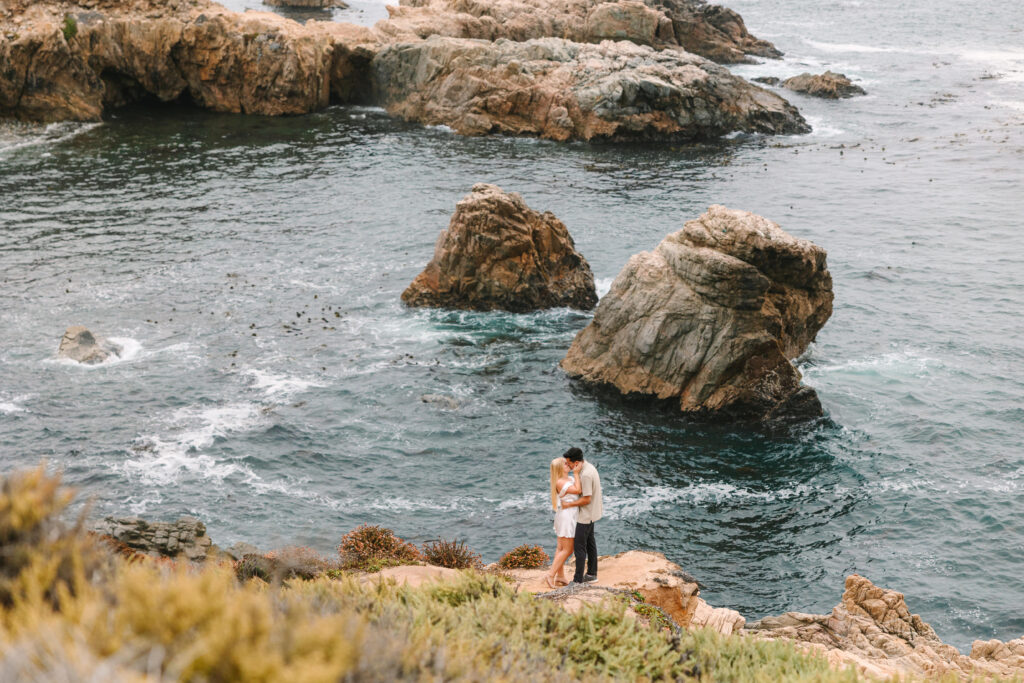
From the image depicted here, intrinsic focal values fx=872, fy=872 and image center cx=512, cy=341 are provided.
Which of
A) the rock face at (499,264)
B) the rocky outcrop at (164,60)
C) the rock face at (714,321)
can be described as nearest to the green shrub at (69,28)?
the rocky outcrop at (164,60)

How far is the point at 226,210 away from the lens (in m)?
51.3

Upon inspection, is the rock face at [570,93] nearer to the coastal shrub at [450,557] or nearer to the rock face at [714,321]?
the rock face at [714,321]

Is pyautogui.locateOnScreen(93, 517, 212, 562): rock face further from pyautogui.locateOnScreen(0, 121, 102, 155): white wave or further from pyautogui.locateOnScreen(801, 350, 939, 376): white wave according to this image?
pyautogui.locateOnScreen(0, 121, 102, 155): white wave

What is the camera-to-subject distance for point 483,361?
116 ft

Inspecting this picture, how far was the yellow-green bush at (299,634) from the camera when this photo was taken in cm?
724

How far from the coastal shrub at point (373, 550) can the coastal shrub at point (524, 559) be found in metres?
2.04

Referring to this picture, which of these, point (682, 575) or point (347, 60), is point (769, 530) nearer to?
point (682, 575)

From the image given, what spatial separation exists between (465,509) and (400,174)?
121 feet

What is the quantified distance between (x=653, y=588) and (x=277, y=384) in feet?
66.3

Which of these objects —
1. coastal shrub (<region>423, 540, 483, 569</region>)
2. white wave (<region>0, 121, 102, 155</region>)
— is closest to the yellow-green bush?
coastal shrub (<region>423, 540, 483, 569</region>)

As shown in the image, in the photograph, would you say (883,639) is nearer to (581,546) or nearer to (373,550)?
(581,546)

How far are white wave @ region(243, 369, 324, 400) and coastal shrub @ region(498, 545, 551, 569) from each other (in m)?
14.3

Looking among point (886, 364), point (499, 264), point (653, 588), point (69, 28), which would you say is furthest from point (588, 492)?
point (69, 28)

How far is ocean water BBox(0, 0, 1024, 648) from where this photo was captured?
25641 millimetres
